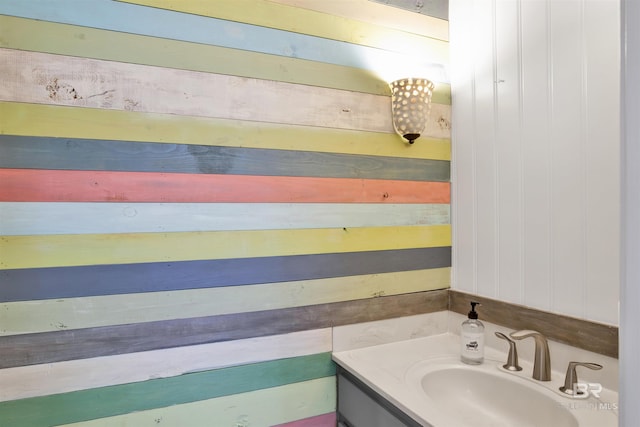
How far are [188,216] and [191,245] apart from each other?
96 millimetres

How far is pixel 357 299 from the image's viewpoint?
1.55m

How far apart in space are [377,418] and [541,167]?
1.01m

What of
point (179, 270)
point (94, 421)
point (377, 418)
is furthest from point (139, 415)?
point (377, 418)

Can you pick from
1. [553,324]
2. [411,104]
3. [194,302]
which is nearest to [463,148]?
[411,104]

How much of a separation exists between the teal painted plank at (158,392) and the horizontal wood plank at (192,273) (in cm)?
30

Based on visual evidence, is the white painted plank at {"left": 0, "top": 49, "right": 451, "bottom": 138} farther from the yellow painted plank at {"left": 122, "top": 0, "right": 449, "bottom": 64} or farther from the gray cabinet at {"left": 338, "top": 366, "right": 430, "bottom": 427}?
the gray cabinet at {"left": 338, "top": 366, "right": 430, "bottom": 427}

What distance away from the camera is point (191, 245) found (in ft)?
4.23

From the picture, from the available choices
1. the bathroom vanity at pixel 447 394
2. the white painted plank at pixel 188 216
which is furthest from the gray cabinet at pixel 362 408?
the white painted plank at pixel 188 216

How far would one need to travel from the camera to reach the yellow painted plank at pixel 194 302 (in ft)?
3.70

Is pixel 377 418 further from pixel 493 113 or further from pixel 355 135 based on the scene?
pixel 493 113

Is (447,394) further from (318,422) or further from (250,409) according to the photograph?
(250,409)

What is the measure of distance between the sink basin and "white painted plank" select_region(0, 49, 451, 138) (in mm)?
973

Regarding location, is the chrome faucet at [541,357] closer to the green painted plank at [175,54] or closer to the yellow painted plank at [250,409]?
the yellow painted plank at [250,409]

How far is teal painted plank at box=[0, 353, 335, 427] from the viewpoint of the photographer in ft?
3.71
